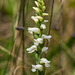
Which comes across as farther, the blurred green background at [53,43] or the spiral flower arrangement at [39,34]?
the blurred green background at [53,43]

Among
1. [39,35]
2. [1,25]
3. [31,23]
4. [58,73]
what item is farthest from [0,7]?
[39,35]

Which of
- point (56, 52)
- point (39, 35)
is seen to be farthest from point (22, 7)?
point (56, 52)

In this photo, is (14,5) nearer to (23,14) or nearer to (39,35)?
(23,14)

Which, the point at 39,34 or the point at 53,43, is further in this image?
the point at 53,43

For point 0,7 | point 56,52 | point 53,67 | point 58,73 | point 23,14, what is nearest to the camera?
point 23,14

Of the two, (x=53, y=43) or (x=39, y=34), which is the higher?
(x=39, y=34)

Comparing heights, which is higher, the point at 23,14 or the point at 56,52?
the point at 23,14

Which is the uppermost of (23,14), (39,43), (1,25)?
(23,14)

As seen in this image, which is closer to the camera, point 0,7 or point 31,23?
point 31,23

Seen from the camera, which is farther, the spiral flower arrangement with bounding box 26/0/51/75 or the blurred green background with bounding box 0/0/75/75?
the blurred green background with bounding box 0/0/75/75

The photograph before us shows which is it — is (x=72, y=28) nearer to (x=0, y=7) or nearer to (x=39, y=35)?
(x=0, y=7)

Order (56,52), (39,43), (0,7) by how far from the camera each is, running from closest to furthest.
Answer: (39,43), (56,52), (0,7)
